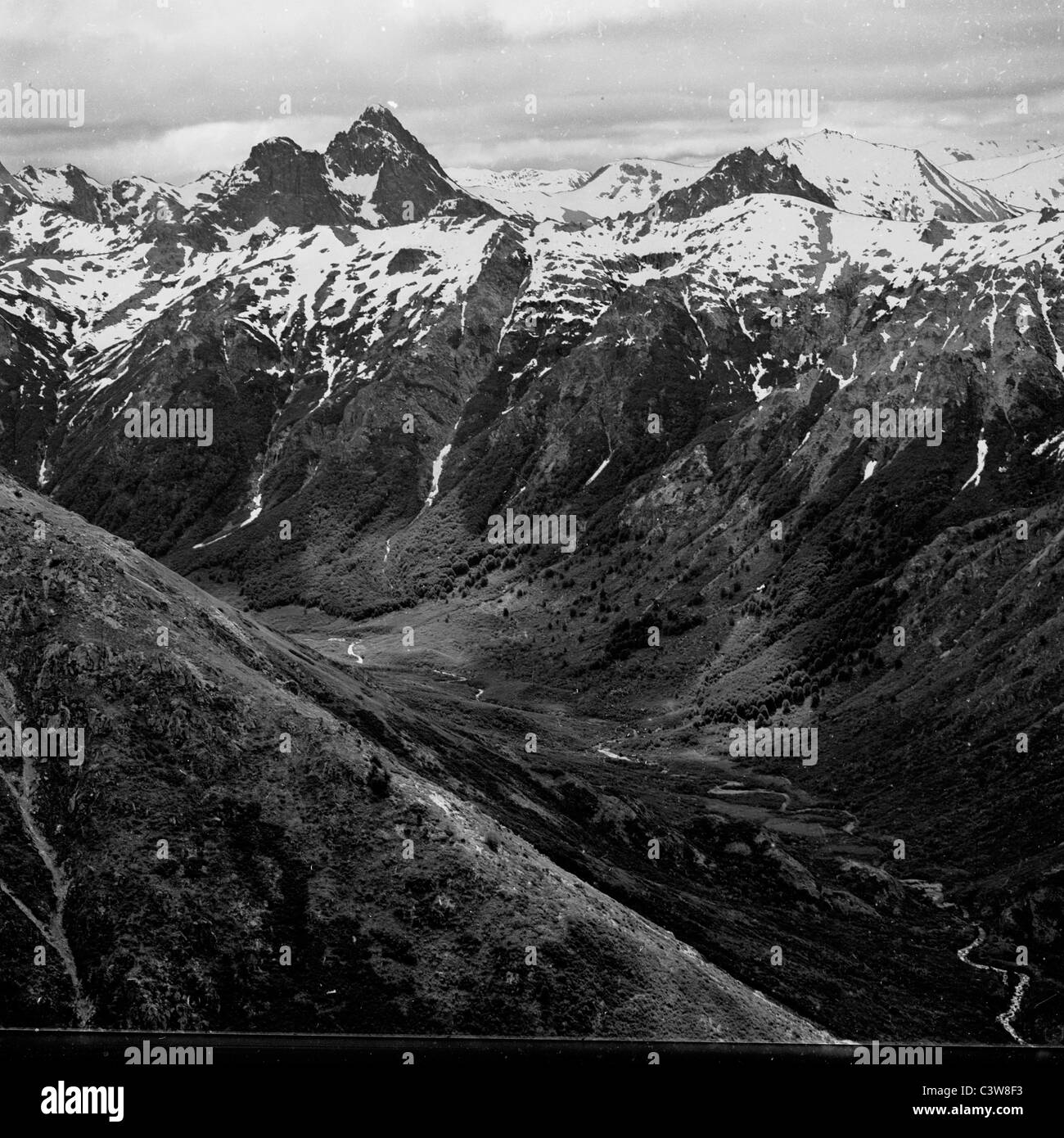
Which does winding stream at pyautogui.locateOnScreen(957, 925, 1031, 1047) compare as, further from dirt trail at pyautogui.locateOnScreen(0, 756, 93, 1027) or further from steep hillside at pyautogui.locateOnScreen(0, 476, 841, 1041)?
dirt trail at pyautogui.locateOnScreen(0, 756, 93, 1027)

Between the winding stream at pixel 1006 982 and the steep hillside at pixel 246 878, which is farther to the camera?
the winding stream at pixel 1006 982

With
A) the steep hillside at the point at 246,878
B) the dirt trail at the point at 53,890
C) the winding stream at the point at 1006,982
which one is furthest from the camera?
the winding stream at the point at 1006,982

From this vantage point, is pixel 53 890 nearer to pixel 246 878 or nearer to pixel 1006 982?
pixel 246 878

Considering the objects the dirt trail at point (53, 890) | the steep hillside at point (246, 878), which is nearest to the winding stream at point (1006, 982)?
the steep hillside at point (246, 878)

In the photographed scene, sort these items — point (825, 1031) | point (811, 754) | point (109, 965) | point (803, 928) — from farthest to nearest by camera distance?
point (811, 754), point (803, 928), point (825, 1031), point (109, 965)

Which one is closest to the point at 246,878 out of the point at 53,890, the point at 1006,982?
the point at 53,890

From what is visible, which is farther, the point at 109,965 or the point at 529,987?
the point at 529,987

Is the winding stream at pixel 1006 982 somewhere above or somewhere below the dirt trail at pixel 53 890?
below

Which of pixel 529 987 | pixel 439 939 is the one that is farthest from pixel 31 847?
pixel 529 987

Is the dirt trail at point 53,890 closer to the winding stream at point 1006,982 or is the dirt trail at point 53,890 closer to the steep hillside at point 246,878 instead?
the steep hillside at point 246,878
